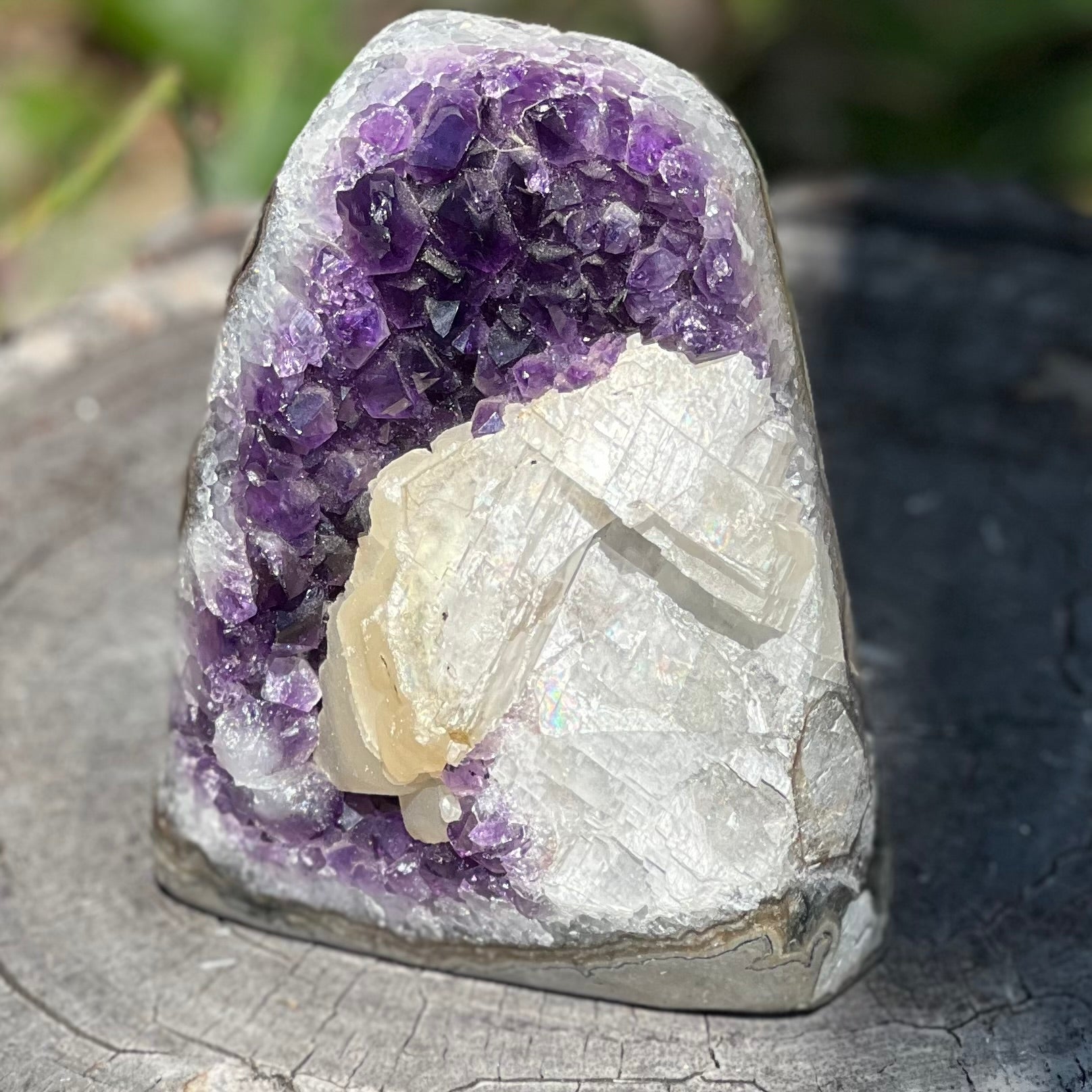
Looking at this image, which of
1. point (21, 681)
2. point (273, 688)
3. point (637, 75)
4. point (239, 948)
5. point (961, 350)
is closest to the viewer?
point (637, 75)

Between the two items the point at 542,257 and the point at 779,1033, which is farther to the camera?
the point at 779,1033

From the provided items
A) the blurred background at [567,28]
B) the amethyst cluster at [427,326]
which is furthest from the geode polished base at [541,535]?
the blurred background at [567,28]

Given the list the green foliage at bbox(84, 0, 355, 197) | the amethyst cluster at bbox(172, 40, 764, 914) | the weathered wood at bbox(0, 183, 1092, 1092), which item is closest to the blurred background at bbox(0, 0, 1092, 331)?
the green foliage at bbox(84, 0, 355, 197)

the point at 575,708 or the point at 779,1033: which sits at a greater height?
the point at 575,708

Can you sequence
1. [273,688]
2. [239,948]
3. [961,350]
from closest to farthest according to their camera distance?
[273,688]
[239,948]
[961,350]

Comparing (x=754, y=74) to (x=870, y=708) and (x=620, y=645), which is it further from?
(x=620, y=645)

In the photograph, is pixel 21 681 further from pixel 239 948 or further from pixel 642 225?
pixel 642 225

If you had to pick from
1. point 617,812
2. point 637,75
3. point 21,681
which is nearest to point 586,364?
point 637,75

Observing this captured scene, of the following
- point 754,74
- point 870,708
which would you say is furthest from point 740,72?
point 870,708
